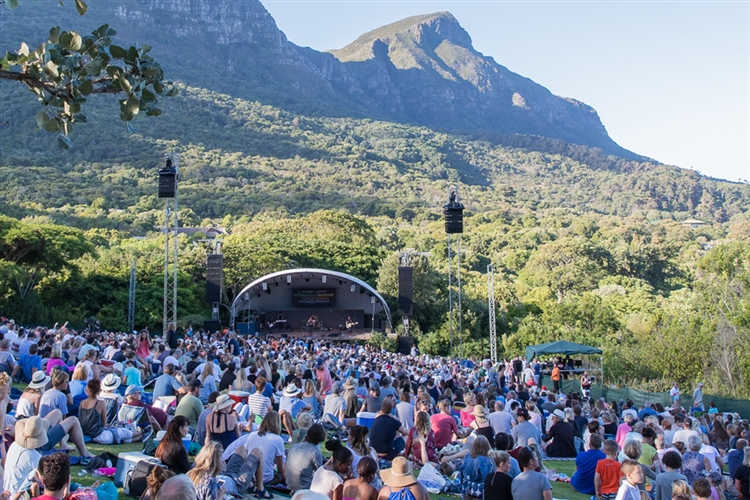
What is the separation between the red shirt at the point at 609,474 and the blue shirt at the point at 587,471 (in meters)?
0.35

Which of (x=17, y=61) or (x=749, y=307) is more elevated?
(x=17, y=61)

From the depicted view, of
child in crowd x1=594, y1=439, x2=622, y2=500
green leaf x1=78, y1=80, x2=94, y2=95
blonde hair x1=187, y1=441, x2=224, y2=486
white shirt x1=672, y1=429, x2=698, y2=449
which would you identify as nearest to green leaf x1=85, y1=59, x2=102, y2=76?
green leaf x1=78, y1=80, x2=94, y2=95

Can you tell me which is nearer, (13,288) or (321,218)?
(13,288)

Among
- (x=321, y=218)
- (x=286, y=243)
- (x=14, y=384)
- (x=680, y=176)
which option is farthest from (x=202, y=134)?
(x=14, y=384)

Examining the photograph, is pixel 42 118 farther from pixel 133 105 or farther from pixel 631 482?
pixel 631 482

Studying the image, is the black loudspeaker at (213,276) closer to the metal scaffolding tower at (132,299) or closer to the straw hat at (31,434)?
the metal scaffolding tower at (132,299)

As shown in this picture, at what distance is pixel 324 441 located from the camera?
7250mm

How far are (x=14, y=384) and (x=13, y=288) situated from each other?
16.9m

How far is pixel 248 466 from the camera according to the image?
527cm

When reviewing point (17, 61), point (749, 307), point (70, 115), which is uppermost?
point (17, 61)

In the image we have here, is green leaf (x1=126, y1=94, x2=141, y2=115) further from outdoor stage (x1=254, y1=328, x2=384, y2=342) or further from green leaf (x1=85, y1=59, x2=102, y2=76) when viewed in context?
outdoor stage (x1=254, y1=328, x2=384, y2=342)

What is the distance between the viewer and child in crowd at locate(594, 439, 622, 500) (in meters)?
5.93

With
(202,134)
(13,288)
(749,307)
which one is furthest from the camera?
(202,134)

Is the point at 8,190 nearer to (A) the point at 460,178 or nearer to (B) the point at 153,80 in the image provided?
(B) the point at 153,80
